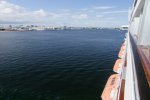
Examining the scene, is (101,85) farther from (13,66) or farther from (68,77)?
(13,66)

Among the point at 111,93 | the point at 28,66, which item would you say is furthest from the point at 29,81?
the point at 111,93

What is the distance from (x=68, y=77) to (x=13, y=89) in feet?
31.5

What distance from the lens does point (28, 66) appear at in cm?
3862

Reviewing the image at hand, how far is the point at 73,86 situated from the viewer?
27125 mm

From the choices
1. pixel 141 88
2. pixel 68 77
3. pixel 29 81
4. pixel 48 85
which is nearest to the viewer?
pixel 141 88

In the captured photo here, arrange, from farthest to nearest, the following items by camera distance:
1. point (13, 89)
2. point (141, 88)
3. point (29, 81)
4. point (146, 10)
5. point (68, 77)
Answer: point (68, 77), point (29, 81), point (13, 89), point (146, 10), point (141, 88)

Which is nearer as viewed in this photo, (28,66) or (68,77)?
(68,77)

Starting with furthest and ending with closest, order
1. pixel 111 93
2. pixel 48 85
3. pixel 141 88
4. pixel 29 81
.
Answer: pixel 29 81
pixel 48 85
pixel 111 93
pixel 141 88

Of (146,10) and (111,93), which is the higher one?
(146,10)

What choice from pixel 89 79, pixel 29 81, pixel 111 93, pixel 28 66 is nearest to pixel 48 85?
pixel 29 81

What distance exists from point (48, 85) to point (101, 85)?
26.7ft

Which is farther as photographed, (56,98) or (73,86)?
(73,86)

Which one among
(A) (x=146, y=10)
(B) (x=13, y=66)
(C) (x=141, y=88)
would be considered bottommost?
(B) (x=13, y=66)

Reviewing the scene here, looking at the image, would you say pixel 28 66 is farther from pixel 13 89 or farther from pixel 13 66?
pixel 13 89
